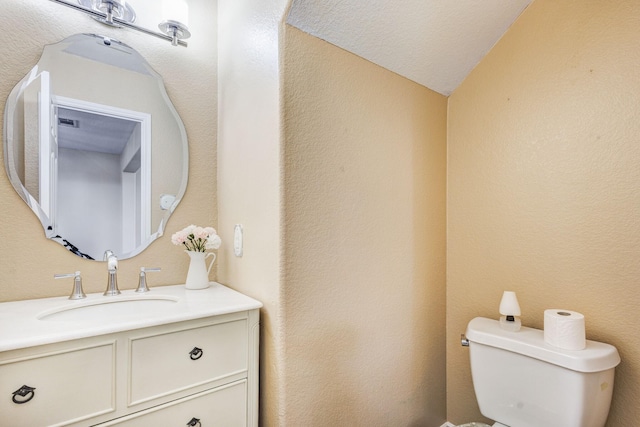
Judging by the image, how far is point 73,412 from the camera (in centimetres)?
84

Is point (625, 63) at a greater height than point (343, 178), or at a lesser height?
greater

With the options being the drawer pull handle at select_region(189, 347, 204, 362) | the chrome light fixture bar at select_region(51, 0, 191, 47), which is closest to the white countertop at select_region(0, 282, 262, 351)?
the drawer pull handle at select_region(189, 347, 204, 362)

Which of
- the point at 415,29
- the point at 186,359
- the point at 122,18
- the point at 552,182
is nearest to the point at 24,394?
the point at 186,359

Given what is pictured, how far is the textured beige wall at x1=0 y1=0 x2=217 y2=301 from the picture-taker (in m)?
1.15

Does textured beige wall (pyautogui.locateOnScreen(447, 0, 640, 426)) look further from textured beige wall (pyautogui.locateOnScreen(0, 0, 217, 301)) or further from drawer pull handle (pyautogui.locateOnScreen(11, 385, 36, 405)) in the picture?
drawer pull handle (pyautogui.locateOnScreen(11, 385, 36, 405))

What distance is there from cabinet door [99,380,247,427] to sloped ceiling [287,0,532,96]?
133cm

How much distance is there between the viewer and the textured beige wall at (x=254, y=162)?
109cm

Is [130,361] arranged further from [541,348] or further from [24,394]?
[541,348]

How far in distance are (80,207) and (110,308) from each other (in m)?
0.45

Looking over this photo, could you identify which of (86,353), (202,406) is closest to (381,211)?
(202,406)

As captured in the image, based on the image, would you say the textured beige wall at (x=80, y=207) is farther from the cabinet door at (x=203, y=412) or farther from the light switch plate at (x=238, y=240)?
the cabinet door at (x=203, y=412)

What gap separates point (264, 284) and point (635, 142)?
4.64ft

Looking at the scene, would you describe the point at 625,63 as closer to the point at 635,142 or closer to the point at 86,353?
the point at 635,142

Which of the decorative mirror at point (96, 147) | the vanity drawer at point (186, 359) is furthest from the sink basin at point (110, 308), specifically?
the decorative mirror at point (96, 147)
